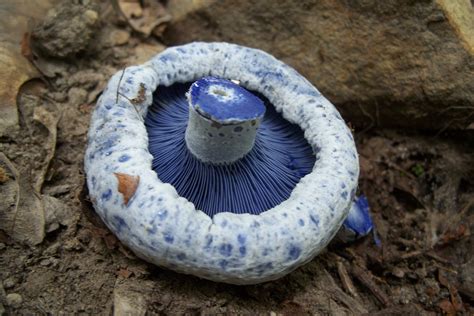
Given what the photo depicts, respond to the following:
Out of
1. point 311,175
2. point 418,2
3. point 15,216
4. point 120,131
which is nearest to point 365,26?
point 418,2

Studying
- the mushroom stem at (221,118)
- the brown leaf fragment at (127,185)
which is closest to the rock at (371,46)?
the mushroom stem at (221,118)

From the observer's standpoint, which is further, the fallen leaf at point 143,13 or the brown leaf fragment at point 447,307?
the fallen leaf at point 143,13

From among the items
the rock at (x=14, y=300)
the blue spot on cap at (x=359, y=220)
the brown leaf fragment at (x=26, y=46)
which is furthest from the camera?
the brown leaf fragment at (x=26, y=46)

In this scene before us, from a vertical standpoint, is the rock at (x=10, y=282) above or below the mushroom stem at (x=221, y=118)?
below

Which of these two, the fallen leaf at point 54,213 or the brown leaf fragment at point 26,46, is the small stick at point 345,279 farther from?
the brown leaf fragment at point 26,46

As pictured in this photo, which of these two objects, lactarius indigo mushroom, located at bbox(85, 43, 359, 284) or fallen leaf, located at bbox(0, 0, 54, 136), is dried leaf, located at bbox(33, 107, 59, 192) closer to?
fallen leaf, located at bbox(0, 0, 54, 136)

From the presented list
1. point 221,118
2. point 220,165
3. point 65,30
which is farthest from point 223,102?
point 65,30
